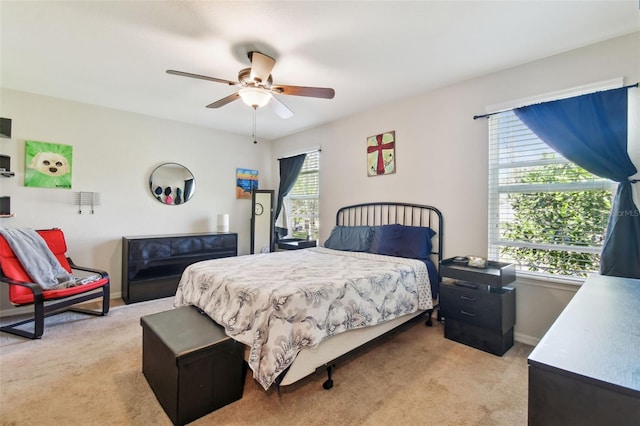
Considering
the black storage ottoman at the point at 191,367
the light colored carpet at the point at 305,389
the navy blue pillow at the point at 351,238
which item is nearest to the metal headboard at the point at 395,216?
the navy blue pillow at the point at 351,238

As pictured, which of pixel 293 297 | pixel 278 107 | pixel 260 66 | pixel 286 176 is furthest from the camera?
pixel 286 176

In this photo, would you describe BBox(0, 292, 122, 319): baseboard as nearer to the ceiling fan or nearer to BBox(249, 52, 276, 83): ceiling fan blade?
the ceiling fan

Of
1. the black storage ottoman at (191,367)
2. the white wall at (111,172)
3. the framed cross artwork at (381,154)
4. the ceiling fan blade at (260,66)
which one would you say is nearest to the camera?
the black storage ottoman at (191,367)

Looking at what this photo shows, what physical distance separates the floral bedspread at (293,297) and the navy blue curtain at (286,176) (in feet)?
7.56

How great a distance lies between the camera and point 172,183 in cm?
455

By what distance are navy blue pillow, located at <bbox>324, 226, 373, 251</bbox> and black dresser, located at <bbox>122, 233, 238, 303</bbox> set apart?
1948 mm

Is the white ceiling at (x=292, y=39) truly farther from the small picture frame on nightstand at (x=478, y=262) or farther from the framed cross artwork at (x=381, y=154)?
the small picture frame on nightstand at (x=478, y=262)

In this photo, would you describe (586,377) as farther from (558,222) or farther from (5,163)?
(5,163)

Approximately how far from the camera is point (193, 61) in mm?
2674

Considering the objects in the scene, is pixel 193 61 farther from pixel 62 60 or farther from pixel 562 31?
pixel 562 31

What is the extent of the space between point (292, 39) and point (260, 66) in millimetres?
337

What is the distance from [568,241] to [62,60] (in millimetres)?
4939

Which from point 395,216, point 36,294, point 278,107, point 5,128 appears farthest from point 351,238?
point 5,128

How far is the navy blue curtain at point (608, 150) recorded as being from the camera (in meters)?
2.14
